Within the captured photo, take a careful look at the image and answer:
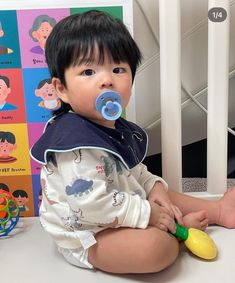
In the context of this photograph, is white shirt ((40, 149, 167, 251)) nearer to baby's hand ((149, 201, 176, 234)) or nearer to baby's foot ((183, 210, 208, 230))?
baby's hand ((149, 201, 176, 234))

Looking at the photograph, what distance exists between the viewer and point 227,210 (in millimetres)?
903

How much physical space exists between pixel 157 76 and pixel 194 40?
12 centimetres

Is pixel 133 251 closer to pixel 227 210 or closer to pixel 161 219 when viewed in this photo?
pixel 161 219

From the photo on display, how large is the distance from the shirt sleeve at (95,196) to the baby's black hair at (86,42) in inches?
5.4

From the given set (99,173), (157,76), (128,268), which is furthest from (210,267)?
(157,76)

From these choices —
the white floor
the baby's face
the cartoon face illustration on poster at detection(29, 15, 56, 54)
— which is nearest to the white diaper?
the white floor

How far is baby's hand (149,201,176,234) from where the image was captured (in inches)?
30.1

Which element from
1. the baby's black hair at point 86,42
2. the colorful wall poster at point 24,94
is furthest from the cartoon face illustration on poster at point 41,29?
the baby's black hair at point 86,42

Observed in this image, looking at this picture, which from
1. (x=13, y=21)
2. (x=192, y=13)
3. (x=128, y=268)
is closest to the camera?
(x=128, y=268)

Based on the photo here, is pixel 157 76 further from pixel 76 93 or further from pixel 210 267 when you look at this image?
pixel 210 267

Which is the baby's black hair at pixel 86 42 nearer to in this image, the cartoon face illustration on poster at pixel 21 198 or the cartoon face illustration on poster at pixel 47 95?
the cartoon face illustration on poster at pixel 47 95

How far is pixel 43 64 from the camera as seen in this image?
900 millimetres

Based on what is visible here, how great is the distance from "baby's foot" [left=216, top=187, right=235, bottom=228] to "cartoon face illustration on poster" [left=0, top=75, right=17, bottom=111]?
0.46m

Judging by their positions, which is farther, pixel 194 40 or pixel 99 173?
pixel 194 40
